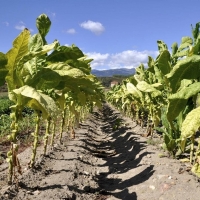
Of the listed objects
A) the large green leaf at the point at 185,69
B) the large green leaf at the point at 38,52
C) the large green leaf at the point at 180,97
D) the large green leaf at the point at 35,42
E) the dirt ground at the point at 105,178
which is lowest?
the dirt ground at the point at 105,178

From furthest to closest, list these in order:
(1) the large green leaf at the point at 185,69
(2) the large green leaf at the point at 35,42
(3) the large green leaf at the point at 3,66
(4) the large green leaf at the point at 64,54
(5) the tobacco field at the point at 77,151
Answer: (2) the large green leaf at the point at 35,42 → (4) the large green leaf at the point at 64,54 → (3) the large green leaf at the point at 3,66 → (5) the tobacco field at the point at 77,151 → (1) the large green leaf at the point at 185,69

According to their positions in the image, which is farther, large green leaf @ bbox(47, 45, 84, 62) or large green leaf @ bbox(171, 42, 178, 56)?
large green leaf @ bbox(171, 42, 178, 56)

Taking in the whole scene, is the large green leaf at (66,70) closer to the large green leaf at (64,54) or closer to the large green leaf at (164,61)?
the large green leaf at (64,54)

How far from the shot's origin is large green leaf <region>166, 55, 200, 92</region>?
2.54 m

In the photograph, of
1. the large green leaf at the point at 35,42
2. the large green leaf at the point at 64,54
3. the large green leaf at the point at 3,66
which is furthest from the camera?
the large green leaf at the point at 35,42

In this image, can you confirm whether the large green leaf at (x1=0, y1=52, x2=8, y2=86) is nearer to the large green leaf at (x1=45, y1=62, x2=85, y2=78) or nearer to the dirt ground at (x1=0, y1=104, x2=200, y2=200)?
the large green leaf at (x1=45, y1=62, x2=85, y2=78)

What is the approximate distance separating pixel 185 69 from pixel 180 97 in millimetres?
284

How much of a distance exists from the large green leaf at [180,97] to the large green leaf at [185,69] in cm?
13

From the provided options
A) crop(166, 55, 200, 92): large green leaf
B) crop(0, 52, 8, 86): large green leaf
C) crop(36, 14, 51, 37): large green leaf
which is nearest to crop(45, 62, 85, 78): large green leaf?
crop(0, 52, 8, 86): large green leaf

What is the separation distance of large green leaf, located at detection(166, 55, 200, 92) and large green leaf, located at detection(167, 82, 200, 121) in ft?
0.41

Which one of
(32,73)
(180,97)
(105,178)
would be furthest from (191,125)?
(105,178)

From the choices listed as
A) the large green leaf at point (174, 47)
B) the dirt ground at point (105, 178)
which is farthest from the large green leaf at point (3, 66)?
the large green leaf at point (174, 47)

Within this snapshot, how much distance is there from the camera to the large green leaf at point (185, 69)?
2.54 meters

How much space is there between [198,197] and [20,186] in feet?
7.50
